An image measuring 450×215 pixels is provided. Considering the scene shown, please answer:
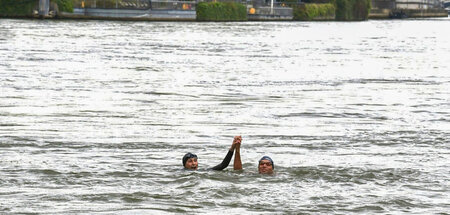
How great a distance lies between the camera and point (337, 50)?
214 feet

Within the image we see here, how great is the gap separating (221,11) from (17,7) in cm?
2565

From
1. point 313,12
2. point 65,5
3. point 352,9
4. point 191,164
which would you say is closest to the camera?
point 191,164

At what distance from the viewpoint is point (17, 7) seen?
352 feet

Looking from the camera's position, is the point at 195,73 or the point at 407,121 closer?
the point at 407,121

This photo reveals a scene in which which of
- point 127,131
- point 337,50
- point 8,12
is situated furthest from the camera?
point 8,12

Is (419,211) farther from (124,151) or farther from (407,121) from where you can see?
(407,121)

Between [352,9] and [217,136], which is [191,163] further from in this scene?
[352,9]

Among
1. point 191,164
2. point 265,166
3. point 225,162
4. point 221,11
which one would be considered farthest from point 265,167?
point 221,11

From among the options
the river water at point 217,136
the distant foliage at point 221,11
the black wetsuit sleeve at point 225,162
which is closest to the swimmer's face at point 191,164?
the river water at point 217,136

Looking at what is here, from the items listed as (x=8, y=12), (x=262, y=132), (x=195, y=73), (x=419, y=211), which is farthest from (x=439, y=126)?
(x=8, y=12)

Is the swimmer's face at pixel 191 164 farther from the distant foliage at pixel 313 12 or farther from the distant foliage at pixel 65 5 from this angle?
the distant foliage at pixel 313 12

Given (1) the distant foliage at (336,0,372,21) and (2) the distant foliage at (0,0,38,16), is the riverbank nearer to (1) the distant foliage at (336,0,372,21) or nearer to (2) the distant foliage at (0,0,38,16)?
(2) the distant foliage at (0,0,38,16)

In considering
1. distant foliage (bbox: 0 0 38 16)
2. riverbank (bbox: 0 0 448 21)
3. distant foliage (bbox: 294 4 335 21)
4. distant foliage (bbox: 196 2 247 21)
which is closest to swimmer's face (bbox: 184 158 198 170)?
riverbank (bbox: 0 0 448 21)

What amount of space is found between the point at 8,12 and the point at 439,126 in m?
86.7
